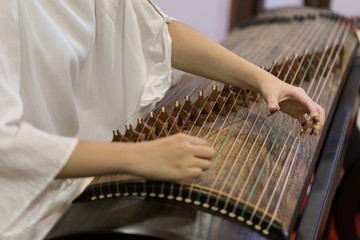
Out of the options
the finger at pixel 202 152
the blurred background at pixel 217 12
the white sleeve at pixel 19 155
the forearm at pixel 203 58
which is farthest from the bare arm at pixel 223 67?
the blurred background at pixel 217 12

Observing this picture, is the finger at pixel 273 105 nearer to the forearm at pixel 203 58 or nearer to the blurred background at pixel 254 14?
the forearm at pixel 203 58

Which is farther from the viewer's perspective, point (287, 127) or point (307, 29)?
point (307, 29)

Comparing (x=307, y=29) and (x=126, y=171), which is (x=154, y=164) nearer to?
(x=126, y=171)

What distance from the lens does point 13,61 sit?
0.92 m

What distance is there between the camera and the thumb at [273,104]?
1.07 meters

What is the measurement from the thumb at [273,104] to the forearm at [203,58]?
5.9 inches

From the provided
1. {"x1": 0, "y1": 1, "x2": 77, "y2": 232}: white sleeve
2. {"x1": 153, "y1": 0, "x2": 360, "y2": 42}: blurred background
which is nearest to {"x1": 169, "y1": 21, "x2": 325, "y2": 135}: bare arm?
{"x1": 0, "y1": 1, "x2": 77, "y2": 232}: white sleeve

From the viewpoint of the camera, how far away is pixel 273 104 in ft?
3.58

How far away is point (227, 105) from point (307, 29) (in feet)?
3.61

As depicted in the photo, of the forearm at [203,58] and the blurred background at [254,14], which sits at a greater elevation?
the forearm at [203,58]

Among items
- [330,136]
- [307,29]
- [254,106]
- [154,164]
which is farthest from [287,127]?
[307,29]

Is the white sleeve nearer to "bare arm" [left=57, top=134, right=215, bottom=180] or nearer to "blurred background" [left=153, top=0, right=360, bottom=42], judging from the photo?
"bare arm" [left=57, top=134, right=215, bottom=180]

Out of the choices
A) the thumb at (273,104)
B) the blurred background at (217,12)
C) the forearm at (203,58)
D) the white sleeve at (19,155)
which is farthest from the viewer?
the blurred background at (217,12)

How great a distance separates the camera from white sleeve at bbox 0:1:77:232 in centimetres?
78
